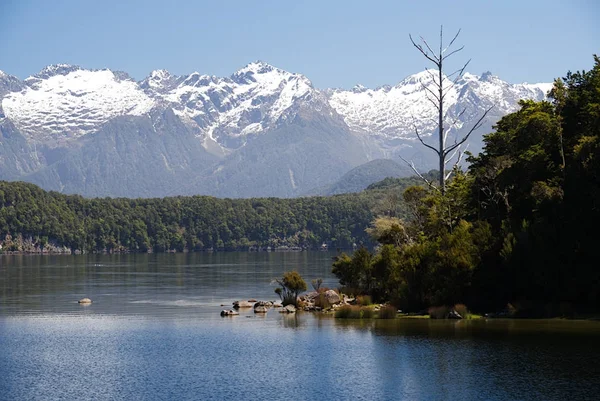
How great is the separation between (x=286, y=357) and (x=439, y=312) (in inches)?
774

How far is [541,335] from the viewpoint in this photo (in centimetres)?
6200

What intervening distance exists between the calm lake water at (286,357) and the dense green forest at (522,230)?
4194 millimetres

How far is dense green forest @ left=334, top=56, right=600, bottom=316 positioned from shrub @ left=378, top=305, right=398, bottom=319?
10.8ft

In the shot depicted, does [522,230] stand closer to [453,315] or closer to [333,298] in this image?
[453,315]

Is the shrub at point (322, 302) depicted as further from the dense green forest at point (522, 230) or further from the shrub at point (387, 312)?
the shrub at point (387, 312)

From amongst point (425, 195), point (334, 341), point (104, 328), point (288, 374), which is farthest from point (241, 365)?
point (425, 195)

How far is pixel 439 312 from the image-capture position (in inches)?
2896

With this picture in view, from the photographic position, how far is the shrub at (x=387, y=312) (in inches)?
2977

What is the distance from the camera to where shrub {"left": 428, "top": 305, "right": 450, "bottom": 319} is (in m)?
73.2

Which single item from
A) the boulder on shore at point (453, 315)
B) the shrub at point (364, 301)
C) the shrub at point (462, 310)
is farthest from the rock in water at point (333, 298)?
the shrub at point (462, 310)

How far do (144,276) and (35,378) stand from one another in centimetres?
10536

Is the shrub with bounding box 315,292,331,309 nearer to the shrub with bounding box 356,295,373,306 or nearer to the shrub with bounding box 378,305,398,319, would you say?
the shrub with bounding box 356,295,373,306

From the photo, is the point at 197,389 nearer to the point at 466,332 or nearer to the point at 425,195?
the point at 466,332

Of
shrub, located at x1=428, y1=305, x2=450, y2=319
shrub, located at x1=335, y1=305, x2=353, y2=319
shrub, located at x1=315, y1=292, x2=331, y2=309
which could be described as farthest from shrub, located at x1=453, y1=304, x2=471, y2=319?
shrub, located at x1=315, y1=292, x2=331, y2=309
